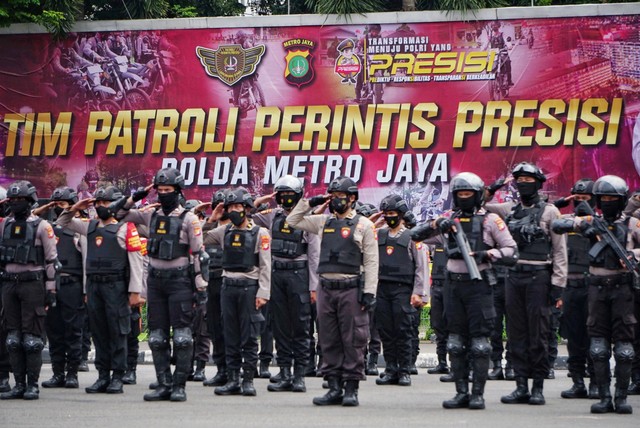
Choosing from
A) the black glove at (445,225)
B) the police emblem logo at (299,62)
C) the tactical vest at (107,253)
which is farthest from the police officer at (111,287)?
the police emblem logo at (299,62)

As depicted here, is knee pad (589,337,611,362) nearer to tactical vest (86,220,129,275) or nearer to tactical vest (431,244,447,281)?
tactical vest (431,244,447,281)

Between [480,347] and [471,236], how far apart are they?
3.67 feet

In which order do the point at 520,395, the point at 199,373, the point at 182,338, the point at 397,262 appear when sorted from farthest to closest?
the point at 199,373
the point at 397,262
the point at 182,338
the point at 520,395

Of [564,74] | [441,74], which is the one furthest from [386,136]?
[564,74]

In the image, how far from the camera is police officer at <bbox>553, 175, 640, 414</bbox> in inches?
508

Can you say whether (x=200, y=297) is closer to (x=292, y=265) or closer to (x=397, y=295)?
(x=292, y=265)

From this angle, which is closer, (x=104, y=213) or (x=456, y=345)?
(x=456, y=345)

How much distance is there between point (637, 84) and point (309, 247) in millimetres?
13471

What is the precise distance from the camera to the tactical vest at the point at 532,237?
13.7m

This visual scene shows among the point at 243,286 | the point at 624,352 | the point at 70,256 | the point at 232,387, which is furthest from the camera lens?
the point at 70,256

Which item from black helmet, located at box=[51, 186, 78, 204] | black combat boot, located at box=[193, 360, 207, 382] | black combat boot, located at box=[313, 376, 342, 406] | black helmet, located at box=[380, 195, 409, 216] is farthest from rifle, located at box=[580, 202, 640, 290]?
black helmet, located at box=[51, 186, 78, 204]

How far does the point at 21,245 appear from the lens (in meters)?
14.2

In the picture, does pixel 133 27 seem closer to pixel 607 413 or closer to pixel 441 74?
pixel 441 74

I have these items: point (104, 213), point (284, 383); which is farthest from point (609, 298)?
point (104, 213)
